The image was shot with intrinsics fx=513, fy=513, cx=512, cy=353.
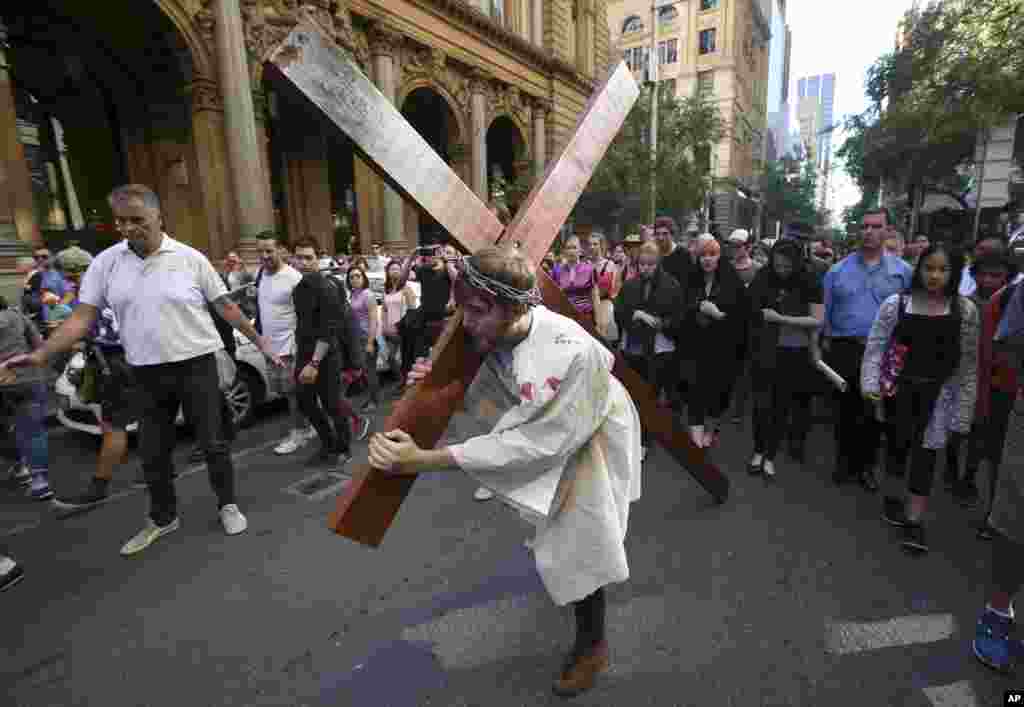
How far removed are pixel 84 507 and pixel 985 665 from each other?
5.33 m

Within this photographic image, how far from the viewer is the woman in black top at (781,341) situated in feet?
13.1

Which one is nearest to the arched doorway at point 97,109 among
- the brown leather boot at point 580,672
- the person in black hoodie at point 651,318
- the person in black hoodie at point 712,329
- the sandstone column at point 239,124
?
the sandstone column at point 239,124

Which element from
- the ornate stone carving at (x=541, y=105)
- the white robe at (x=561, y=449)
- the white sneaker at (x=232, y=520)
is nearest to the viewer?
the white robe at (x=561, y=449)

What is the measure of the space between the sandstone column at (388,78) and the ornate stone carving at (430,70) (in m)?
0.61

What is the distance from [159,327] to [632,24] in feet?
192

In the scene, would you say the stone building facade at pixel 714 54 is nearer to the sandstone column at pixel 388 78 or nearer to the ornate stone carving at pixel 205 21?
the sandstone column at pixel 388 78

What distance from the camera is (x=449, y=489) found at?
13.0ft

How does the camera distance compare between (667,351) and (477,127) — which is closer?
(667,351)

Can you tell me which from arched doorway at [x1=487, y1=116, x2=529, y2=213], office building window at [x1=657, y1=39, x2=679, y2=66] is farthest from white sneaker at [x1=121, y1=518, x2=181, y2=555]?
office building window at [x1=657, y1=39, x2=679, y2=66]

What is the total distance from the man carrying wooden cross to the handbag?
7.05ft

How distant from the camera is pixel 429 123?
67.7 feet

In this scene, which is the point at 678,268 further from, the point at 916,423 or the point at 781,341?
the point at 916,423

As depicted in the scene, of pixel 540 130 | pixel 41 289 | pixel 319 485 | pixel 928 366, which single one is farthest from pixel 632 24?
pixel 319 485

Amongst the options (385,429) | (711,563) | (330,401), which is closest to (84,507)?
(330,401)
